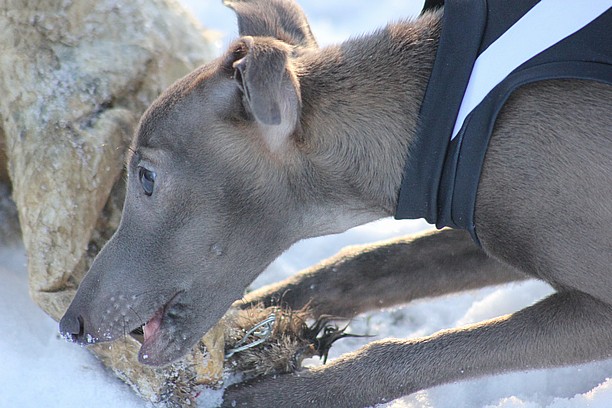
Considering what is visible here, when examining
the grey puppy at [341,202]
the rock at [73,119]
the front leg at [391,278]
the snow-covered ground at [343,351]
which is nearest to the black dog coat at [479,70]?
the grey puppy at [341,202]

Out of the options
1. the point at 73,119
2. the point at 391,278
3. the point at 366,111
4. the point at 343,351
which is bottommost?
the point at 343,351

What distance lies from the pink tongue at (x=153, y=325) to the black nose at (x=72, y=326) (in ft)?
0.72

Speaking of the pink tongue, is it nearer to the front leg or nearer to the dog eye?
the dog eye

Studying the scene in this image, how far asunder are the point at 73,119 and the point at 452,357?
1.62 meters

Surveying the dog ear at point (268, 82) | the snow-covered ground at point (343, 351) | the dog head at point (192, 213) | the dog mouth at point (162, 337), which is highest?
the dog ear at point (268, 82)

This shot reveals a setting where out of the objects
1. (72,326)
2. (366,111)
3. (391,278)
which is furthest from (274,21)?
(72,326)

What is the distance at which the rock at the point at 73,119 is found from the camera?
335 centimetres

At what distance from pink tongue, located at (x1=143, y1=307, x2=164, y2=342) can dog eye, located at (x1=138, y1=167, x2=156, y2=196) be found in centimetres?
41

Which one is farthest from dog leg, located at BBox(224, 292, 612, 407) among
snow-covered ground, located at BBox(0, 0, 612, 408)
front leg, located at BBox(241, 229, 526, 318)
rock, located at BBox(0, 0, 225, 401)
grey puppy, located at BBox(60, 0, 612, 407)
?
front leg, located at BBox(241, 229, 526, 318)

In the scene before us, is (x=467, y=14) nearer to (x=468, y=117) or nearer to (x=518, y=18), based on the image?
(x=518, y=18)

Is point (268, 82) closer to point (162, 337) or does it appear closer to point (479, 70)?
point (479, 70)

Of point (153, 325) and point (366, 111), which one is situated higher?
point (366, 111)

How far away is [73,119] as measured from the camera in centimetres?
344

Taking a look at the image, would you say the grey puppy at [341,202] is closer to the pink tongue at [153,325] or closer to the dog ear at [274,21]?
the pink tongue at [153,325]
